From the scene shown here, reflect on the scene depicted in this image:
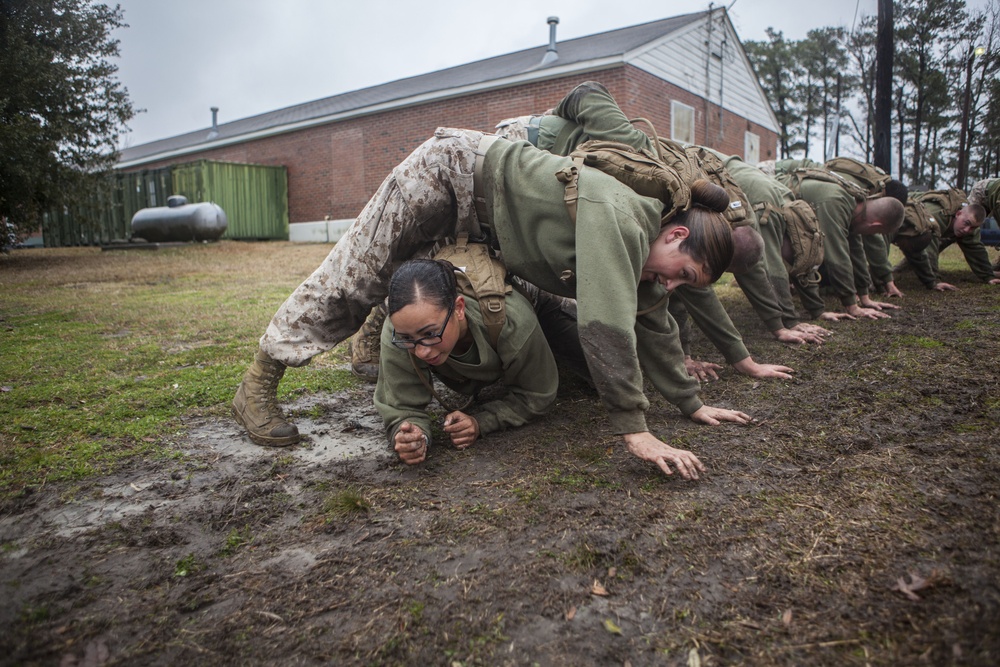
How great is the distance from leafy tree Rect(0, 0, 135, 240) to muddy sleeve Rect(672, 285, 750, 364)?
1141 centimetres

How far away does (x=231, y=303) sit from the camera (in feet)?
21.8

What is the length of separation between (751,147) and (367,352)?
1899 centimetres

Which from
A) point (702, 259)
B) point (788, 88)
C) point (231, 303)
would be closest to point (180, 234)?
point (231, 303)

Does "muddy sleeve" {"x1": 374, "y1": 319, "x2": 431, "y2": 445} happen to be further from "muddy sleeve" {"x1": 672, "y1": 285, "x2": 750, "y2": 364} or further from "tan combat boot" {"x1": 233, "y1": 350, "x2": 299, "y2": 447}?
"muddy sleeve" {"x1": 672, "y1": 285, "x2": 750, "y2": 364}

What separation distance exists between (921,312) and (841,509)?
13.8ft

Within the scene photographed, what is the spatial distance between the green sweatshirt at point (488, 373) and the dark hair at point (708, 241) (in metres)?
0.68

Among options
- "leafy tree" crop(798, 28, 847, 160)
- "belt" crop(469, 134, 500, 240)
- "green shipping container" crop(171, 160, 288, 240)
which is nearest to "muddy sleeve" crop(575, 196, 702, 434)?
"belt" crop(469, 134, 500, 240)

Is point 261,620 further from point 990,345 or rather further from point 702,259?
point 990,345

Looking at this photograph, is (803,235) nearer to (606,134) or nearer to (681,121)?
(606,134)

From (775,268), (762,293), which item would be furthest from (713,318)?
(775,268)

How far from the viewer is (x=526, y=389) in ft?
9.13

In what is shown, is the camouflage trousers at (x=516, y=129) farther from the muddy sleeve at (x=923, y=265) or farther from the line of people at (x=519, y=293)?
the muddy sleeve at (x=923, y=265)

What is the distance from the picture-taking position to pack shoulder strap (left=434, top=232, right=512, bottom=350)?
2.51 m

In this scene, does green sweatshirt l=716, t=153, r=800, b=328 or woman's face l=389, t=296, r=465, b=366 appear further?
green sweatshirt l=716, t=153, r=800, b=328
